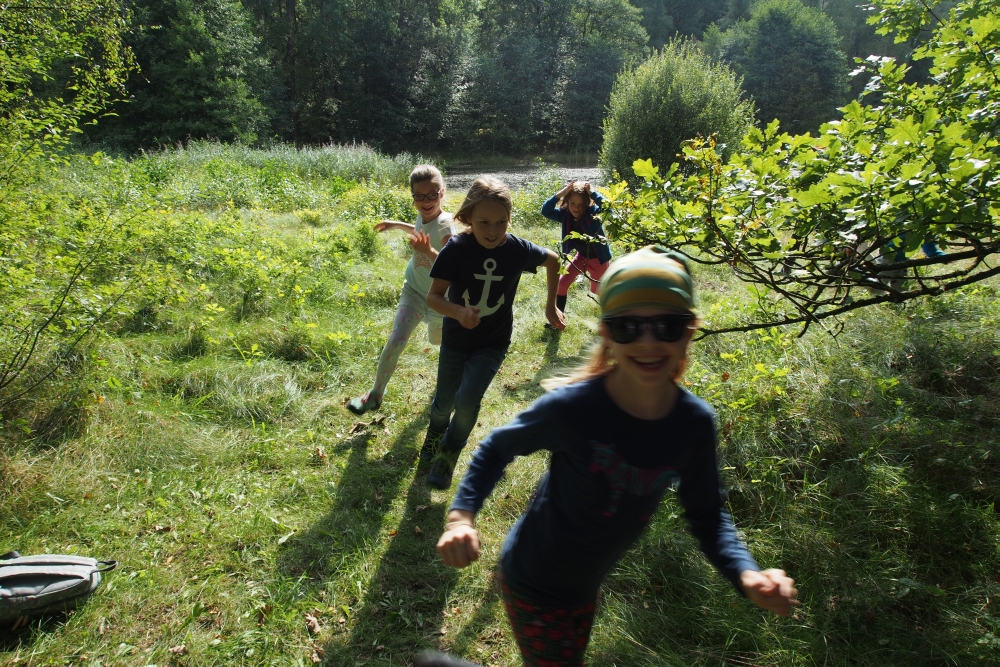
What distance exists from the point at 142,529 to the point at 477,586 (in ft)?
6.26

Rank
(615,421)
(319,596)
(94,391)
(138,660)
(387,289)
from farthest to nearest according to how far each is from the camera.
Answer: (387,289) → (94,391) → (319,596) → (138,660) → (615,421)

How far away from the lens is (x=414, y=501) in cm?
364

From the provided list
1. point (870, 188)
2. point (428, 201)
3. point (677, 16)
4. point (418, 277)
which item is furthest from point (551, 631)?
point (677, 16)

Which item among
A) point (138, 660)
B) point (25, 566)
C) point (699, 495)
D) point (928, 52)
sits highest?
point (928, 52)

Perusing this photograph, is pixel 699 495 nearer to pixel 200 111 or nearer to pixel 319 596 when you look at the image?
pixel 319 596

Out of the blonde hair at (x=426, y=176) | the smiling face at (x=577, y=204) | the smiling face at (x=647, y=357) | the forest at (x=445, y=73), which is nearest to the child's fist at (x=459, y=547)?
the smiling face at (x=647, y=357)

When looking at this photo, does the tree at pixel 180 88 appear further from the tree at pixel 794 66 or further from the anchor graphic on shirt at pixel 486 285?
the tree at pixel 794 66

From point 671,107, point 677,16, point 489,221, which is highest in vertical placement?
point 677,16

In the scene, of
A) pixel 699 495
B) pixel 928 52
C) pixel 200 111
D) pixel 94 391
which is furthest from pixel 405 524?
pixel 200 111

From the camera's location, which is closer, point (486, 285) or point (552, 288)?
point (486, 285)

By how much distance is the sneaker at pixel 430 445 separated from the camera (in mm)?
3896

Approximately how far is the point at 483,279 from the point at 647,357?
176 cm

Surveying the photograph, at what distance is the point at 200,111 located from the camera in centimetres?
3288

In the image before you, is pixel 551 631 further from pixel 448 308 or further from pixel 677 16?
pixel 677 16
